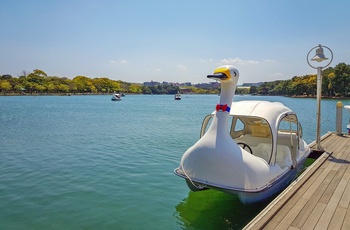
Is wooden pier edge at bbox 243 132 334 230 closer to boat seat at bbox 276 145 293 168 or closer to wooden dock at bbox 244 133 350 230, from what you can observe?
wooden dock at bbox 244 133 350 230

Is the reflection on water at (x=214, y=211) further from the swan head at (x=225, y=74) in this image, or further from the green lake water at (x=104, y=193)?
the swan head at (x=225, y=74)

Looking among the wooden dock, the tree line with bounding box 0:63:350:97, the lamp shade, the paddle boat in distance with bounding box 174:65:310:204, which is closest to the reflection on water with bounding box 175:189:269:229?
the paddle boat in distance with bounding box 174:65:310:204

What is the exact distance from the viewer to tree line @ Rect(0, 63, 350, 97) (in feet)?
235

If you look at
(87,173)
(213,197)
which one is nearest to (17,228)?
(87,173)

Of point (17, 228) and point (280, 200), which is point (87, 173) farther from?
point (280, 200)

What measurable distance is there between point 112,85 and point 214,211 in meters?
143

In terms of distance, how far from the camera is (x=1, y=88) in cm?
9550

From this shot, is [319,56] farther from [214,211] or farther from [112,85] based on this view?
[112,85]

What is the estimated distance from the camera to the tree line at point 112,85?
235 ft

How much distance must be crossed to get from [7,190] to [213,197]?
5525 mm

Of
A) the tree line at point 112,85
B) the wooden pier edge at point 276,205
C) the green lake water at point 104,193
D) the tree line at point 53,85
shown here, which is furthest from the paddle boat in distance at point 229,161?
the tree line at point 53,85

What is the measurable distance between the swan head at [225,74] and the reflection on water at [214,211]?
2639 millimetres

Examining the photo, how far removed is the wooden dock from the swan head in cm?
238

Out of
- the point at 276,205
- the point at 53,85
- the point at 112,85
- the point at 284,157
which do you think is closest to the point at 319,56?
the point at 284,157
